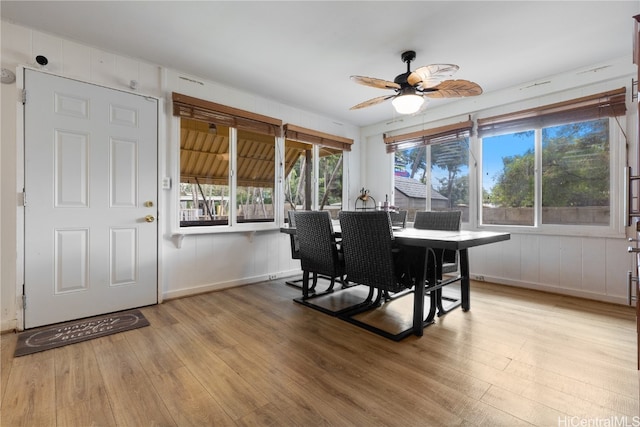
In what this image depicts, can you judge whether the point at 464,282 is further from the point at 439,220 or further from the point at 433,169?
the point at 433,169

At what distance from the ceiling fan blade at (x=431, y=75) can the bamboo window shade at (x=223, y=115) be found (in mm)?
2091

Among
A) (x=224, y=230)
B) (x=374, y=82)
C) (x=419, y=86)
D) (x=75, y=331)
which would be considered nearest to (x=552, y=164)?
(x=419, y=86)

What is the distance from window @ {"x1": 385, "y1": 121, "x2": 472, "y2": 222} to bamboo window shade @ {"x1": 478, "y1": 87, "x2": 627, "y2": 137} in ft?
1.06

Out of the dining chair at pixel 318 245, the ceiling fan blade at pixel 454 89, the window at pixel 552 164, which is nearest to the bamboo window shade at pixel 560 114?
the window at pixel 552 164

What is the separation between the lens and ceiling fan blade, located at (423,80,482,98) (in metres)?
2.45

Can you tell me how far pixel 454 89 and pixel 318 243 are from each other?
1848mm

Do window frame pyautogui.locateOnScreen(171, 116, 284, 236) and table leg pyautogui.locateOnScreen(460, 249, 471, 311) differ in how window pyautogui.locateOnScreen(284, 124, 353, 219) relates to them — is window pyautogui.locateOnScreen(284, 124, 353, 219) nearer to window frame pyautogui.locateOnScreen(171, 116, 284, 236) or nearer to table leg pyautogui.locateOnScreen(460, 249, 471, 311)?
window frame pyautogui.locateOnScreen(171, 116, 284, 236)

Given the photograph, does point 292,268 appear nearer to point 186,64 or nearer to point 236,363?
point 236,363

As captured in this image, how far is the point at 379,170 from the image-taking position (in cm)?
523

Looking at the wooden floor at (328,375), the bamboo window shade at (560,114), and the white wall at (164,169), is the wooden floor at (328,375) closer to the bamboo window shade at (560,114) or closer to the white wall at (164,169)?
the white wall at (164,169)

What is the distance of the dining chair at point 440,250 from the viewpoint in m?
2.32

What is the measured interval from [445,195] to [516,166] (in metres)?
0.96

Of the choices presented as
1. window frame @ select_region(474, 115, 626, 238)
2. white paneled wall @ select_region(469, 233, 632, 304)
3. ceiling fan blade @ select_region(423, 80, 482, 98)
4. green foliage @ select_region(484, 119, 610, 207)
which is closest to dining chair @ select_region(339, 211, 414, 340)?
ceiling fan blade @ select_region(423, 80, 482, 98)

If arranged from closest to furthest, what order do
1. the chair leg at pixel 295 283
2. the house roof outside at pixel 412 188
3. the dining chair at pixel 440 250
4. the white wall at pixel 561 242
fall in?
the dining chair at pixel 440 250, the white wall at pixel 561 242, the chair leg at pixel 295 283, the house roof outside at pixel 412 188
